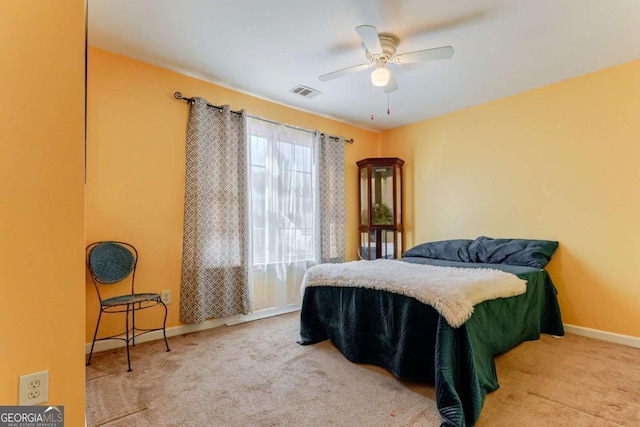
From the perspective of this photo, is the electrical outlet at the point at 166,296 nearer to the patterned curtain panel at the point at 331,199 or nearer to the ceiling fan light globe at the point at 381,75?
the patterned curtain panel at the point at 331,199

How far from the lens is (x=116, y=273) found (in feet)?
8.11

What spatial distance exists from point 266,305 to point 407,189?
250 centimetres

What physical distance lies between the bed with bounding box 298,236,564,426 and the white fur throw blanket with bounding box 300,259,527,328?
44 millimetres

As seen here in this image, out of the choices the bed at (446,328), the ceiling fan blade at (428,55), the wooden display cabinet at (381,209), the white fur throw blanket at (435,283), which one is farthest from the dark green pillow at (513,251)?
the ceiling fan blade at (428,55)

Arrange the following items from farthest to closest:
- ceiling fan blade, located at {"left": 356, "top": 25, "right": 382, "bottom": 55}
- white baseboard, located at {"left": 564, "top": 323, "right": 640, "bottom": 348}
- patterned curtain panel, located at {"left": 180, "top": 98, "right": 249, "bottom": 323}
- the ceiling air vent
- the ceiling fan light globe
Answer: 1. the ceiling air vent
2. patterned curtain panel, located at {"left": 180, "top": 98, "right": 249, "bottom": 323}
3. white baseboard, located at {"left": 564, "top": 323, "right": 640, "bottom": 348}
4. the ceiling fan light globe
5. ceiling fan blade, located at {"left": 356, "top": 25, "right": 382, "bottom": 55}

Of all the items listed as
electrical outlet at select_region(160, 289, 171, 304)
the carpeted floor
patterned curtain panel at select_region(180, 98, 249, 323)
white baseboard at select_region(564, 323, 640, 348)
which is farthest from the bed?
electrical outlet at select_region(160, 289, 171, 304)

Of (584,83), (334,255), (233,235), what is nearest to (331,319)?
(233,235)

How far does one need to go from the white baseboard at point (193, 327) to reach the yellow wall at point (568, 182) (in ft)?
7.76

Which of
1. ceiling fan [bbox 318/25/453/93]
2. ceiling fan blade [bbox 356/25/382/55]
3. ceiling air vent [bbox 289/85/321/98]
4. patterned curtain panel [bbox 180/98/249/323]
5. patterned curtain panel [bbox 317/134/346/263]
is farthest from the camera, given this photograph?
patterned curtain panel [bbox 317/134/346/263]

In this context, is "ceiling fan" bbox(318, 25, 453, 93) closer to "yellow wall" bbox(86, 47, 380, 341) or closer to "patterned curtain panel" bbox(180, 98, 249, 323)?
"patterned curtain panel" bbox(180, 98, 249, 323)

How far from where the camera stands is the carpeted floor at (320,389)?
161 cm

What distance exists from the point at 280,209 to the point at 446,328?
7.71 ft

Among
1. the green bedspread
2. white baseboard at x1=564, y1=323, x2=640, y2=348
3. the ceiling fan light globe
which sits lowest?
white baseboard at x1=564, y1=323, x2=640, y2=348

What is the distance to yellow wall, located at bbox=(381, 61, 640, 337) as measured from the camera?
2695 mm
